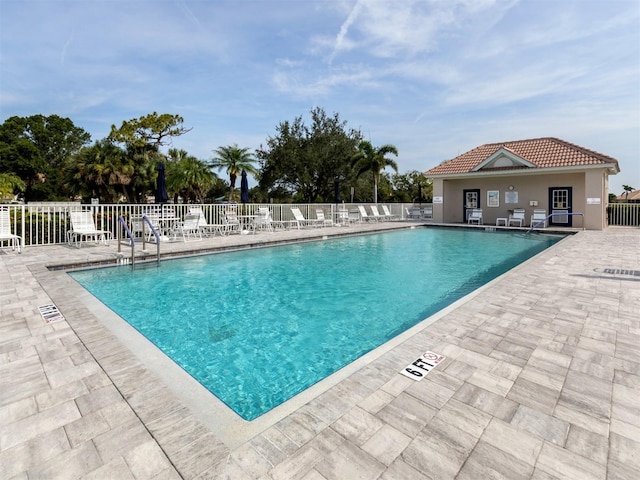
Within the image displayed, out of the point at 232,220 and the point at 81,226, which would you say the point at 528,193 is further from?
the point at 81,226

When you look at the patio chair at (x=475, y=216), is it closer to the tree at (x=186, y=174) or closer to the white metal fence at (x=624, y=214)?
the white metal fence at (x=624, y=214)

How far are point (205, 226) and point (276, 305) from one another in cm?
727

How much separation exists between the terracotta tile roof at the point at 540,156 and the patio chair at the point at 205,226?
1270 centimetres

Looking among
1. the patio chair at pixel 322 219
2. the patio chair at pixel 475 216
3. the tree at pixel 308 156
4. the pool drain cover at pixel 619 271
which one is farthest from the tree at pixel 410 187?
the pool drain cover at pixel 619 271

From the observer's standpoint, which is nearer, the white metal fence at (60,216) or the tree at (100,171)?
the white metal fence at (60,216)

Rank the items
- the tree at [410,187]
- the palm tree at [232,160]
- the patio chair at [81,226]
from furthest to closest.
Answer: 1. the tree at [410,187]
2. the palm tree at [232,160]
3. the patio chair at [81,226]

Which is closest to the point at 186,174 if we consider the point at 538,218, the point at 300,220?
the point at 300,220

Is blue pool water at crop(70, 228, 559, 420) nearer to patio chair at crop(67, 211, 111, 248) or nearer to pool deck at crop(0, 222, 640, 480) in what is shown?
pool deck at crop(0, 222, 640, 480)

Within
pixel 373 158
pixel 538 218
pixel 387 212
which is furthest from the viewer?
pixel 373 158

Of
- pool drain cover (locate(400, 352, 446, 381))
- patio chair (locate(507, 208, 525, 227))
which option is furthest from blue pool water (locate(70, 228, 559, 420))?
patio chair (locate(507, 208, 525, 227))

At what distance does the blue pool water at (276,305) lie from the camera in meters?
3.26

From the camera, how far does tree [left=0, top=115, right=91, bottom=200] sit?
38.0 meters

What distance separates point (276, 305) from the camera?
5.11m

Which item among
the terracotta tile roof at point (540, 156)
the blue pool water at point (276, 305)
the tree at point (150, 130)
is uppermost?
the tree at point (150, 130)
